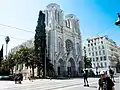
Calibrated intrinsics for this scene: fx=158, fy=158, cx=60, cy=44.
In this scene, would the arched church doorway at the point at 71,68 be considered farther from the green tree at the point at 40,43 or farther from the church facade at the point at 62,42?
the green tree at the point at 40,43

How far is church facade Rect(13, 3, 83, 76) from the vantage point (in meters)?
50.8

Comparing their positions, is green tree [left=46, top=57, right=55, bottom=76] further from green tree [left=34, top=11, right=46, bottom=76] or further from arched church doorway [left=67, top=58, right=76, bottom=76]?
arched church doorway [left=67, top=58, right=76, bottom=76]

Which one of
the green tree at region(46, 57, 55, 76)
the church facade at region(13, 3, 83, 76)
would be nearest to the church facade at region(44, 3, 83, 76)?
the church facade at region(13, 3, 83, 76)

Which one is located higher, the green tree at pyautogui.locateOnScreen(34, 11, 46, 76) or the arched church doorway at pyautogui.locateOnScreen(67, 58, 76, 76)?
the green tree at pyautogui.locateOnScreen(34, 11, 46, 76)

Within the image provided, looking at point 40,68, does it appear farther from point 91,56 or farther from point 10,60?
point 91,56

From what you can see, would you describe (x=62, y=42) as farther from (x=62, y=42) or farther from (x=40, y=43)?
(x=40, y=43)

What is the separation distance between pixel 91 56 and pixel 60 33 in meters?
27.8

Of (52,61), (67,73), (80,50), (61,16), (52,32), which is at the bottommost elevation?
(67,73)

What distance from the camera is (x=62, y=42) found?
55.0 meters

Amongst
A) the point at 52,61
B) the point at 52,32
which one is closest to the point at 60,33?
the point at 52,32

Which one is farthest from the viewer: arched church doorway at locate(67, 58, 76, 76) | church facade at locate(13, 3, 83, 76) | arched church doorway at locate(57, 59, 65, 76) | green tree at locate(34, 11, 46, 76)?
arched church doorway at locate(67, 58, 76, 76)

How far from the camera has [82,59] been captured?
2484 inches

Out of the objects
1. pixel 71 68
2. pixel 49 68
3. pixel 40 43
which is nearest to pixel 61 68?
pixel 49 68

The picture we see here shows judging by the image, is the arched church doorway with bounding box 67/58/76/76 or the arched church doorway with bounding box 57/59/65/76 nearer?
the arched church doorway with bounding box 57/59/65/76
